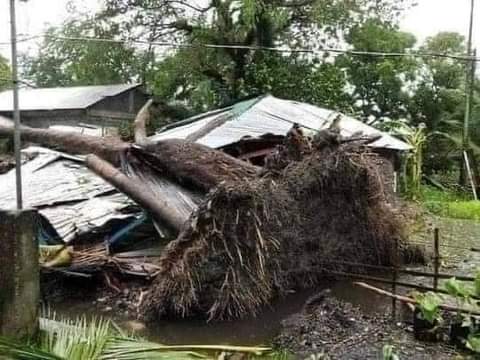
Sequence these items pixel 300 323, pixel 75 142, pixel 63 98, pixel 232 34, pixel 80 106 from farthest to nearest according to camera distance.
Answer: pixel 63 98, pixel 80 106, pixel 232 34, pixel 75 142, pixel 300 323

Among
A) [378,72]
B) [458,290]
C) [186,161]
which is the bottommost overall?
[458,290]

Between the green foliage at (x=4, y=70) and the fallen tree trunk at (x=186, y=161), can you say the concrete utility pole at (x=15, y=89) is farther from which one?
the green foliage at (x=4, y=70)

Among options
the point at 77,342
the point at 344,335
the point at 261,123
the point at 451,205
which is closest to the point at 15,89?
the point at 77,342

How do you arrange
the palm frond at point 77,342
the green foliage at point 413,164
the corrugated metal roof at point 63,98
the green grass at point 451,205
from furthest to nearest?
the corrugated metal roof at point 63,98
the green foliage at point 413,164
the green grass at point 451,205
the palm frond at point 77,342

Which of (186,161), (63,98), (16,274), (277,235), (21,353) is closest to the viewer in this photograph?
(21,353)

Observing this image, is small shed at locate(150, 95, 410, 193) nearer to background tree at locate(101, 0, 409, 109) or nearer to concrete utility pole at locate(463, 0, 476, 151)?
concrete utility pole at locate(463, 0, 476, 151)

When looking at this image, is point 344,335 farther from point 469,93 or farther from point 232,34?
point 232,34

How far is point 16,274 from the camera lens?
4.50 meters

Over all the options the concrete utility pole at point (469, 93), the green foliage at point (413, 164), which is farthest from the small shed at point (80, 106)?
the concrete utility pole at point (469, 93)

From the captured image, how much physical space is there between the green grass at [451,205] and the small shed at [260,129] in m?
1.59

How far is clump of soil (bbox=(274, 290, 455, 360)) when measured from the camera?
5.21 meters

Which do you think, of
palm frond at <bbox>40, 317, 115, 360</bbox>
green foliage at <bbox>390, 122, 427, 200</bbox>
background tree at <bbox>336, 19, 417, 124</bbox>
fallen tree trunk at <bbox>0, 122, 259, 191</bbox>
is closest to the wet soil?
fallen tree trunk at <bbox>0, 122, 259, 191</bbox>

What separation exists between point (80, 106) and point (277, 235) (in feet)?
44.1

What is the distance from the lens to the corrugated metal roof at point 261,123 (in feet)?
35.7
